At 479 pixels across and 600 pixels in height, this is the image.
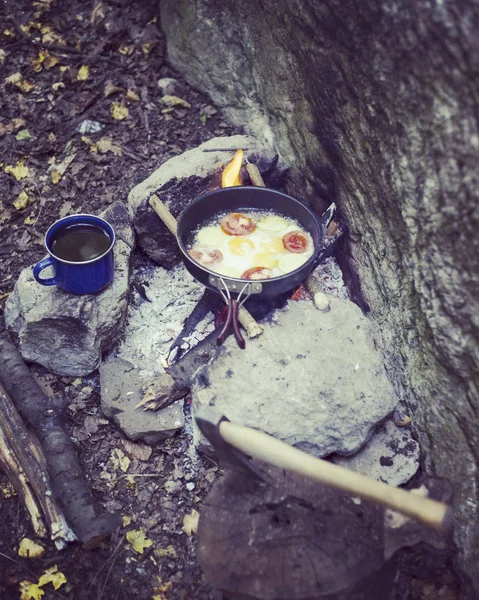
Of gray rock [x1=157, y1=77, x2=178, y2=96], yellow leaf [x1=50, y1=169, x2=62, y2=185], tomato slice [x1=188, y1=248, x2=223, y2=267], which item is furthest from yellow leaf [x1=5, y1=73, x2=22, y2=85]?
tomato slice [x1=188, y1=248, x2=223, y2=267]

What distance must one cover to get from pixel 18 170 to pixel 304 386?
3.40 m

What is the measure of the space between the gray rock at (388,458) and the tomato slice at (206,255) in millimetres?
1594

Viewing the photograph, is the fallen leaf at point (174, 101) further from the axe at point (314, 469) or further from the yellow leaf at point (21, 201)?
the axe at point (314, 469)

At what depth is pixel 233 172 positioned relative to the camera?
13.7 ft

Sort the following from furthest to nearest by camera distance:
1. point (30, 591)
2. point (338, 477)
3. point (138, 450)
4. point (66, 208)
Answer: point (66, 208), point (138, 450), point (30, 591), point (338, 477)

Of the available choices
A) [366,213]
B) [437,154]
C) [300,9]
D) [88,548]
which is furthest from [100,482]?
[300,9]

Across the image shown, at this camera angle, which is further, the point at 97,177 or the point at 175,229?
the point at 97,177

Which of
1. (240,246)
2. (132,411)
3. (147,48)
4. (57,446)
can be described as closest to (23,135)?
(147,48)

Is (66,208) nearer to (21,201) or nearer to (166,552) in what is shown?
(21,201)

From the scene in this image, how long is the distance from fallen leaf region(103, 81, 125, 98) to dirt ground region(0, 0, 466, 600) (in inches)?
0.6

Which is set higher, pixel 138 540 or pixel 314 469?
pixel 314 469

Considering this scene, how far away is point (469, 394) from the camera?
2.86m

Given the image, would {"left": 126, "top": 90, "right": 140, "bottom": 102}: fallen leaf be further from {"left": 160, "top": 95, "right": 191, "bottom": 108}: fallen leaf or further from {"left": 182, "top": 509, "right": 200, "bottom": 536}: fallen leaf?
{"left": 182, "top": 509, "right": 200, "bottom": 536}: fallen leaf

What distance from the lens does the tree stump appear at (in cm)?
250
